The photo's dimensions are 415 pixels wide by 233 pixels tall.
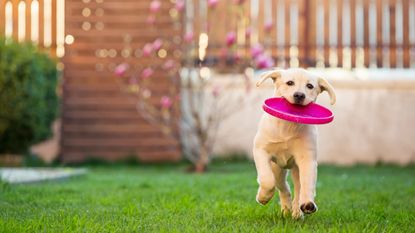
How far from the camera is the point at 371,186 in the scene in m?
6.83

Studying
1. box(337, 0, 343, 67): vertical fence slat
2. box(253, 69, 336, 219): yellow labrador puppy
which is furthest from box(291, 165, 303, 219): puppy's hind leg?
box(337, 0, 343, 67): vertical fence slat

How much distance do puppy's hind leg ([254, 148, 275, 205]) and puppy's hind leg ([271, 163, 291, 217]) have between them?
190 millimetres

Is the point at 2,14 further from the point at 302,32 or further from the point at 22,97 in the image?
the point at 302,32

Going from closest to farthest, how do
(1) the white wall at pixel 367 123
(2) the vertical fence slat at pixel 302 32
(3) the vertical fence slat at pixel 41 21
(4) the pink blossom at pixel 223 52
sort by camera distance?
(4) the pink blossom at pixel 223 52 < (1) the white wall at pixel 367 123 < (3) the vertical fence slat at pixel 41 21 < (2) the vertical fence slat at pixel 302 32

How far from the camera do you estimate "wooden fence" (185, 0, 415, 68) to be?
11133mm

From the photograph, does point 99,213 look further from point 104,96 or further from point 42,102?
point 104,96

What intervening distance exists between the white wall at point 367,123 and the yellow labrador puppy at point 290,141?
643 centimetres

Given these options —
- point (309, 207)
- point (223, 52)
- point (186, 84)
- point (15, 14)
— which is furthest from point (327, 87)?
point (15, 14)

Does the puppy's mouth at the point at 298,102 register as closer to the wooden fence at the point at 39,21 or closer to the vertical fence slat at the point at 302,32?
the vertical fence slat at the point at 302,32

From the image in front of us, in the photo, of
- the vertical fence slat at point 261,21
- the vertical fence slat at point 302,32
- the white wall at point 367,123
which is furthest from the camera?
the vertical fence slat at point 261,21

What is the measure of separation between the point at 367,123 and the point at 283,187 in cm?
659

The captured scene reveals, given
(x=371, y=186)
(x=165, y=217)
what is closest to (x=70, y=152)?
(x=371, y=186)

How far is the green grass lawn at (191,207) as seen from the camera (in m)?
4.02

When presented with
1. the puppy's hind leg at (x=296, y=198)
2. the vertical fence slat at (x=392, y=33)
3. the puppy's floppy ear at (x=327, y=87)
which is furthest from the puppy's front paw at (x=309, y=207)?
the vertical fence slat at (x=392, y=33)
